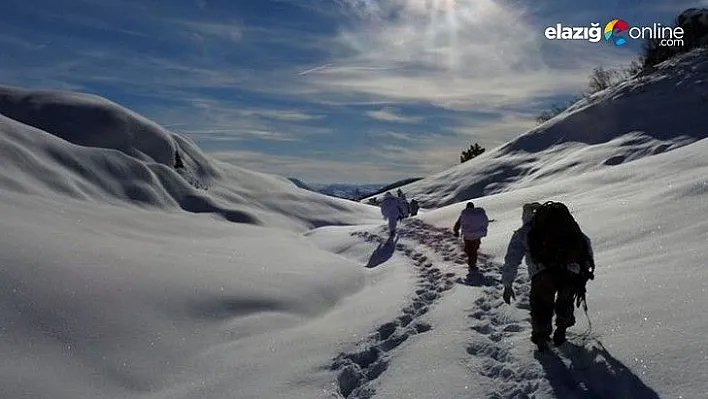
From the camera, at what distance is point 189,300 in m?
8.67

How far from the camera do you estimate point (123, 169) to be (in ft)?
96.4

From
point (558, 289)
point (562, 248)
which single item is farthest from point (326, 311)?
point (562, 248)

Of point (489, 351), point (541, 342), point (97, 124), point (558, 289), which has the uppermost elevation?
point (97, 124)

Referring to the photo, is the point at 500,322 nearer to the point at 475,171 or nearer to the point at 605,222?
the point at 605,222

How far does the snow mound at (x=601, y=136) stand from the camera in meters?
58.0

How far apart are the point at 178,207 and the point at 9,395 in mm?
24474

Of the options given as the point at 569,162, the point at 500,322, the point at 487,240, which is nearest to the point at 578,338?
the point at 500,322

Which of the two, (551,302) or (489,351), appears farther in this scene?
(489,351)

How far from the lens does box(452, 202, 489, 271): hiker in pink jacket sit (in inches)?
484

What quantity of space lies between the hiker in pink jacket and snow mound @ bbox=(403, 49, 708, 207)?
44.6 meters

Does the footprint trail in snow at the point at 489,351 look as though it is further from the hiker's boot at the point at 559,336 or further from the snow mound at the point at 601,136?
the snow mound at the point at 601,136

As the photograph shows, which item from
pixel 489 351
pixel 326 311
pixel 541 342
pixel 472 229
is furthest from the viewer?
pixel 472 229

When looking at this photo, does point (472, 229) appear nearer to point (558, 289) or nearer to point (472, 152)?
point (558, 289)

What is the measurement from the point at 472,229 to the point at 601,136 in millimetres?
Answer: 61534
